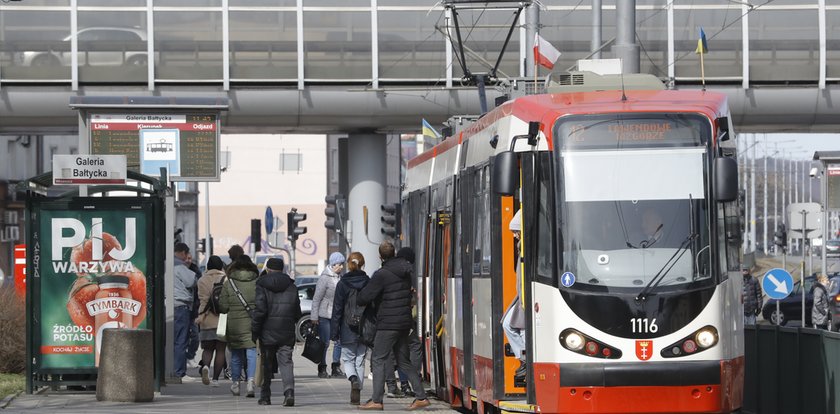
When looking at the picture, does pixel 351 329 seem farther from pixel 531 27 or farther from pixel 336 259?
pixel 531 27

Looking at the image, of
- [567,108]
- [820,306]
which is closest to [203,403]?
[567,108]

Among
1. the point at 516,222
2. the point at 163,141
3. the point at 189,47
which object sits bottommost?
the point at 516,222

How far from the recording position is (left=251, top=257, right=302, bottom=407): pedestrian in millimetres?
16266

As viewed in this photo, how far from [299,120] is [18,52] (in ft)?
18.9

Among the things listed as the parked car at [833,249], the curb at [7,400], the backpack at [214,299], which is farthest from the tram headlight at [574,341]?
the parked car at [833,249]

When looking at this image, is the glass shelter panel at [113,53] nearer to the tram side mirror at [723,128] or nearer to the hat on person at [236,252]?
the hat on person at [236,252]

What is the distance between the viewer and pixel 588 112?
12.7m

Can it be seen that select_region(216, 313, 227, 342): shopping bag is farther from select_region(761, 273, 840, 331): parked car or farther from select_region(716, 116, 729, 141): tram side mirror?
select_region(761, 273, 840, 331): parked car

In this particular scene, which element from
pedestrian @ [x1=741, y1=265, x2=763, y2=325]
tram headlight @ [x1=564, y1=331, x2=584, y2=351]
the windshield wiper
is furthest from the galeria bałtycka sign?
pedestrian @ [x1=741, y1=265, x2=763, y2=325]

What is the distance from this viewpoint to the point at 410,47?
3341 centimetres

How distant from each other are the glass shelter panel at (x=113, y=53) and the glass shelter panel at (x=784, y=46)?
12.5 metres

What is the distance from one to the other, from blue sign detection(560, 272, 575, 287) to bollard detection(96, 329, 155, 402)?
584cm

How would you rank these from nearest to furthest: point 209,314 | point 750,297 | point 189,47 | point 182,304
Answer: point 209,314, point 182,304, point 750,297, point 189,47

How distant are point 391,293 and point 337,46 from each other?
710 inches
